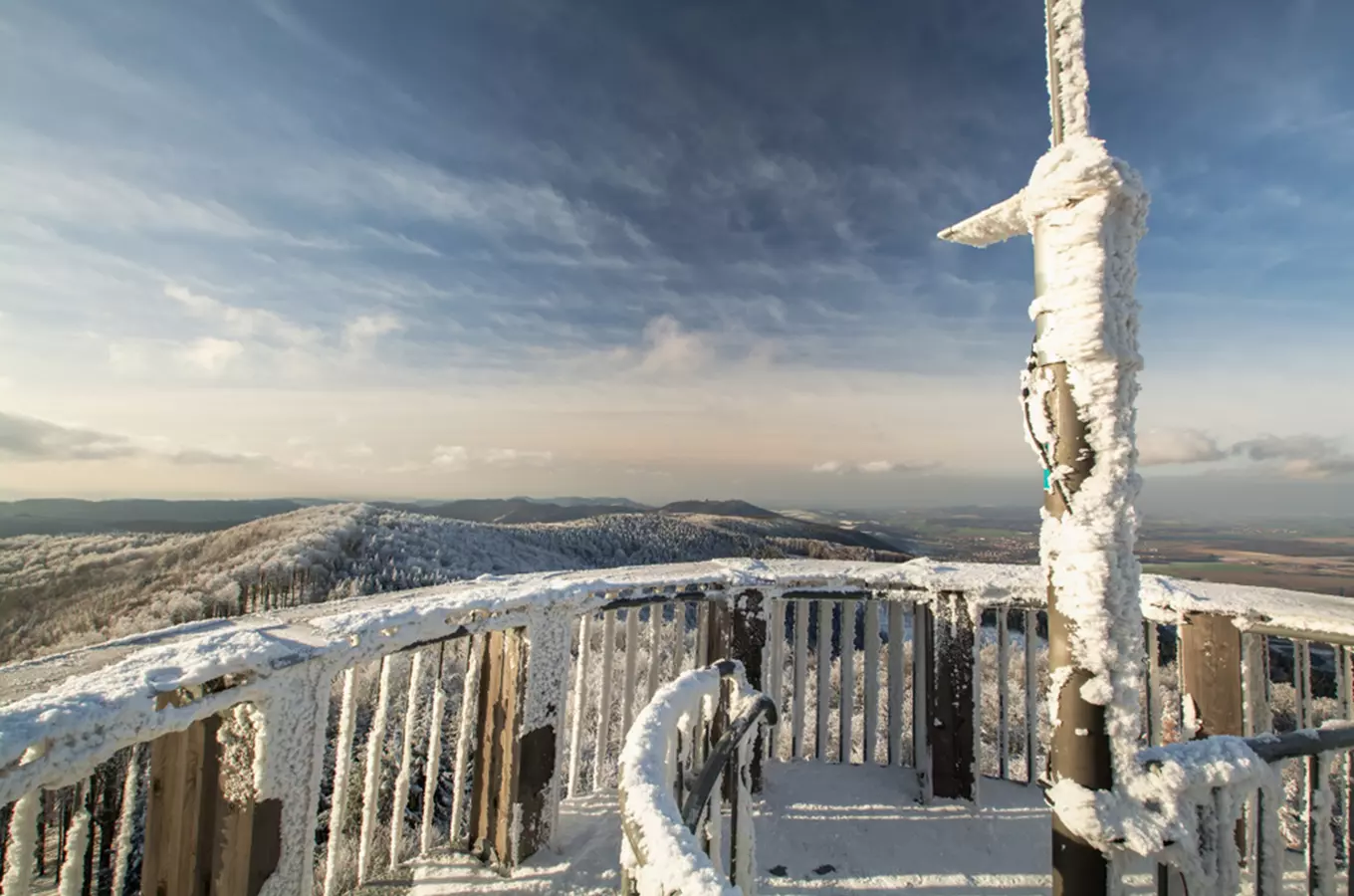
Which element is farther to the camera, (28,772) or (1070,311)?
(1070,311)

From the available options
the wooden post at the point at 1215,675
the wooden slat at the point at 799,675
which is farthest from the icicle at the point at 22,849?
the wooden post at the point at 1215,675

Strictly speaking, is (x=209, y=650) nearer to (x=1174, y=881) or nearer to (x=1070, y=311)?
(x=1070, y=311)

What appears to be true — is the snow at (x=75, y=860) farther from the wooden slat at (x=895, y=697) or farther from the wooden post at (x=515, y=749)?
the wooden slat at (x=895, y=697)

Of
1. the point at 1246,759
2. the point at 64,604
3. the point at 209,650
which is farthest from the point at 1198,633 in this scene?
the point at 64,604

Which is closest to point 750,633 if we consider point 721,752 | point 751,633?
point 751,633

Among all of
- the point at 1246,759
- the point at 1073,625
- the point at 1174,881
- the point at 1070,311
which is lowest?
the point at 1174,881

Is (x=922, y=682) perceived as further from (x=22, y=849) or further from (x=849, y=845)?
(x=22, y=849)
